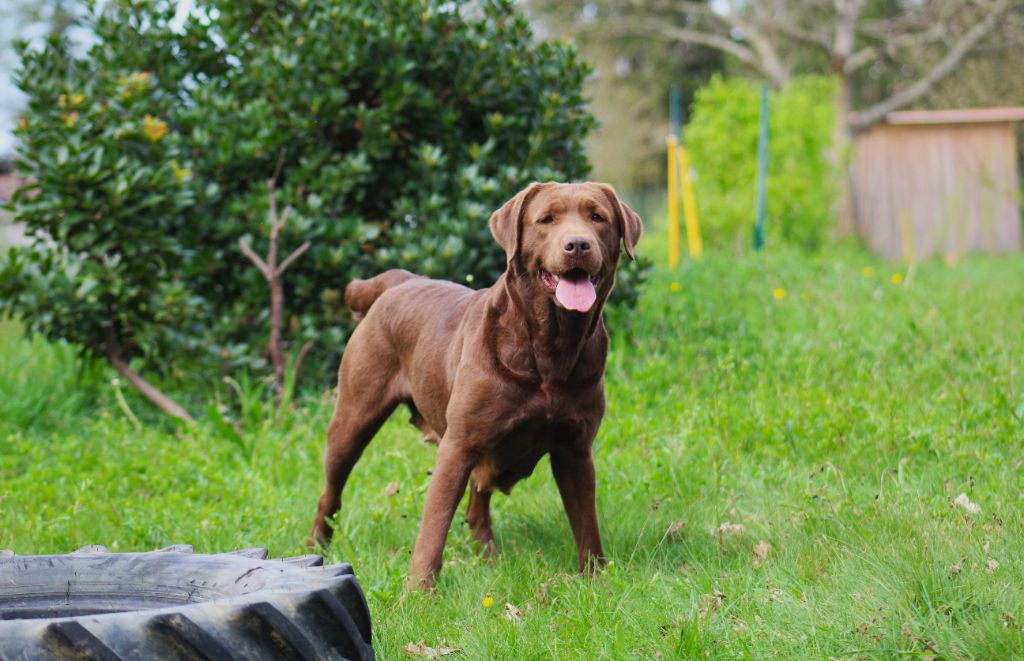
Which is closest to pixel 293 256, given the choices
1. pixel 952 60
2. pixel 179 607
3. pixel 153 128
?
pixel 153 128

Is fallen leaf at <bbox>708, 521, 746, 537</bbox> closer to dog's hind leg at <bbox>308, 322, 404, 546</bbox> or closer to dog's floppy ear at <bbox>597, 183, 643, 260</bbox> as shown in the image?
dog's floppy ear at <bbox>597, 183, 643, 260</bbox>

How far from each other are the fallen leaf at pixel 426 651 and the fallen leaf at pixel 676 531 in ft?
4.28

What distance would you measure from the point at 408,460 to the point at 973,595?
3.37 metres

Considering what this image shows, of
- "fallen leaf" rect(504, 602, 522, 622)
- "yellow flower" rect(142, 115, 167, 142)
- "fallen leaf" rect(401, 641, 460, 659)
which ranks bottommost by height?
"fallen leaf" rect(401, 641, 460, 659)

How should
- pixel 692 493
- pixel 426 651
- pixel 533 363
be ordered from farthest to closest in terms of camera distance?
1. pixel 692 493
2. pixel 533 363
3. pixel 426 651

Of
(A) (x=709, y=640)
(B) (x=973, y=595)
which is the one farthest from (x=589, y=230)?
(B) (x=973, y=595)

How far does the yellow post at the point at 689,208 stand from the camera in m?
14.5

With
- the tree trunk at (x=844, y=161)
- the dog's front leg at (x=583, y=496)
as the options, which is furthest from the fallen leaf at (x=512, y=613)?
the tree trunk at (x=844, y=161)

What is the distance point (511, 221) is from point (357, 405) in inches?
49.0

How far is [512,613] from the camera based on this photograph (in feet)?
12.4

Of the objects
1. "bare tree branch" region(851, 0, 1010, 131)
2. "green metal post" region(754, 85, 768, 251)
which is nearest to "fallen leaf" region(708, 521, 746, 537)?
"green metal post" region(754, 85, 768, 251)

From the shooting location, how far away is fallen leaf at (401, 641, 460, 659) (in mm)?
3484

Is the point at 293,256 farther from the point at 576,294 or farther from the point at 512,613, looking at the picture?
the point at 512,613

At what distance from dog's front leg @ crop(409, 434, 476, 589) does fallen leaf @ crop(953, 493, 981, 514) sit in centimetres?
201
